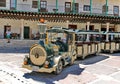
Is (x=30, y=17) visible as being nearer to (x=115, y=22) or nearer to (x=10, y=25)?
(x=10, y=25)

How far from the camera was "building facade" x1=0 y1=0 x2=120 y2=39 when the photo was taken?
28.4m

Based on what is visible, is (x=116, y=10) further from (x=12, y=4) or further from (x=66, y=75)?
(x=66, y=75)

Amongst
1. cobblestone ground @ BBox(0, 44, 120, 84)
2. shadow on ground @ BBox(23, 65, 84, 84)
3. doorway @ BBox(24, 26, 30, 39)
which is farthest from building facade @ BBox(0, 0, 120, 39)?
shadow on ground @ BBox(23, 65, 84, 84)

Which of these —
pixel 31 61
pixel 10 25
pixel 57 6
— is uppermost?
pixel 57 6

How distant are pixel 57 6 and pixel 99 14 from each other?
596 cm

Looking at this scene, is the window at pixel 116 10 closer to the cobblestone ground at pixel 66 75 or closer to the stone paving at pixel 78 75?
the stone paving at pixel 78 75

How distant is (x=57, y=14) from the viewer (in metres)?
29.1

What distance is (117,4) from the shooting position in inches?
1390

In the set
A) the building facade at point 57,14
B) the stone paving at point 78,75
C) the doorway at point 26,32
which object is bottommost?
the stone paving at point 78,75

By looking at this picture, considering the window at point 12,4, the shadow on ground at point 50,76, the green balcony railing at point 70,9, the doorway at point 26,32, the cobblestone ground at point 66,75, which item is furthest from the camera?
the doorway at point 26,32

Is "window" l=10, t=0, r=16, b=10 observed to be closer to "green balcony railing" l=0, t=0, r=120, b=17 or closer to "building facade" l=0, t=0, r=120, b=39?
"building facade" l=0, t=0, r=120, b=39

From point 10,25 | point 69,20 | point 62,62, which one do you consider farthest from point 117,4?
point 62,62

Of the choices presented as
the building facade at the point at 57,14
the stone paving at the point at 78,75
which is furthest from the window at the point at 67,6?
the stone paving at the point at 78,75

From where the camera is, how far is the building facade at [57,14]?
93.1 ft
